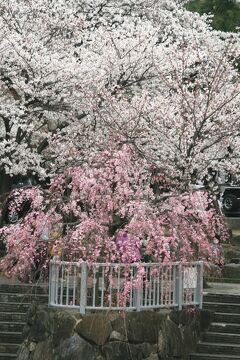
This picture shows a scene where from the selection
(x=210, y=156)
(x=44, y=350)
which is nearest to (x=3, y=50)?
(x=210, y=156)

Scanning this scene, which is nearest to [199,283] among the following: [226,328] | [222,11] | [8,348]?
[226,328]

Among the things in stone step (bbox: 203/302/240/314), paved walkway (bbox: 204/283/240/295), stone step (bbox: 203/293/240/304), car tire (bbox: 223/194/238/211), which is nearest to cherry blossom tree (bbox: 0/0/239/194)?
paved walkway (bbox: 204/283/240/295)

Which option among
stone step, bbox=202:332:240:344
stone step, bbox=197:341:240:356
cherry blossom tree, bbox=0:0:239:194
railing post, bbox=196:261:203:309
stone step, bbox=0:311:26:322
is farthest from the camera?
cherry blossom tree, bbox=0:0:239:194

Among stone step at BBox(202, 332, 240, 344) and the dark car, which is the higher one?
the dark car

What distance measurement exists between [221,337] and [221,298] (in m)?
1.31

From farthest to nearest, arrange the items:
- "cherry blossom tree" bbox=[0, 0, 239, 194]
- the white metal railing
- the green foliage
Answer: the green foliage → "cherry blossom tree" bbox=[0, 0, 239, 194] → the white metal railing

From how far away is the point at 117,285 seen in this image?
14.2 meters

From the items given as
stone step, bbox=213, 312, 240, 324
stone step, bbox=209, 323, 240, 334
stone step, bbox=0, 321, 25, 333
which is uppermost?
stone step, bbox=213, 312, 240, 324

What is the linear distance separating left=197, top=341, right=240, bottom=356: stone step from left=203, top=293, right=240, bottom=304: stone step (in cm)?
137

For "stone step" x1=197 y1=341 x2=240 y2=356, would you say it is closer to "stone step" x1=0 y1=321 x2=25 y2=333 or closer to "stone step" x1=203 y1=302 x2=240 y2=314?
"stone step" x1=203 y1=302 x2=240 y2=314

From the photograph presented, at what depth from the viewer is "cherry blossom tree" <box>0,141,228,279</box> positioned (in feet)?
46.3

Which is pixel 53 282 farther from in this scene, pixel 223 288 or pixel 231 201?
pixel 231 201

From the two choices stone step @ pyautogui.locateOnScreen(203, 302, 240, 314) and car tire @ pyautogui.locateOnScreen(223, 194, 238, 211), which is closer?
stone step @ pyautogui.locateOnScreen(203, 302, 240, 314)

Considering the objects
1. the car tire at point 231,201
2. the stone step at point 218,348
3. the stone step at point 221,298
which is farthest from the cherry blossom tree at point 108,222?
the car tire at point 231,201
